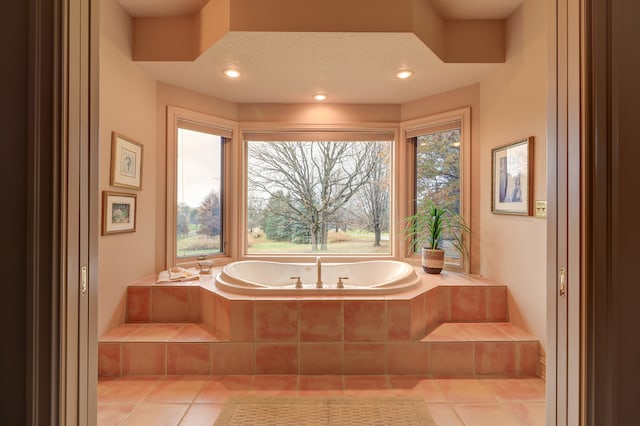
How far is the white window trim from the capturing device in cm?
290

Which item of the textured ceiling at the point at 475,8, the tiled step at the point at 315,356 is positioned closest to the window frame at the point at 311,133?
the textured ceiling at the point at 475,8

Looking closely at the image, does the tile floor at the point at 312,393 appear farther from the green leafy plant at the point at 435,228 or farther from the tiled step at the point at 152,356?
the green leafy plant at the point at 435,228

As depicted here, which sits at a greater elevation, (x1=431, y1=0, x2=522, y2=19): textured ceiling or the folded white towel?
(x1=431, y1=0, x2=522, y2=19): textured ceiling

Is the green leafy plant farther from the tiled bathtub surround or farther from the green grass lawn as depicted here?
the tiled bathtub surround

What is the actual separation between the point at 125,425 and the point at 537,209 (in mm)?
2972

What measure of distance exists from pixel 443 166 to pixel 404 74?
1.06 metres

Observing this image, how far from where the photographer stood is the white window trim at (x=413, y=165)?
290 cm

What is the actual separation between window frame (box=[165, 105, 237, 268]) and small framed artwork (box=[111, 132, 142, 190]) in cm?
33

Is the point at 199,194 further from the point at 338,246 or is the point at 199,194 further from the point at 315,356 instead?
the point at 315,356

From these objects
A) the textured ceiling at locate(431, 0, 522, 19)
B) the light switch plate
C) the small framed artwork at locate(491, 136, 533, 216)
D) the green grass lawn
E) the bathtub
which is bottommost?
the bathtub

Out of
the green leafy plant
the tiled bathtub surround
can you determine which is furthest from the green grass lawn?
the tiled bathtub surround
